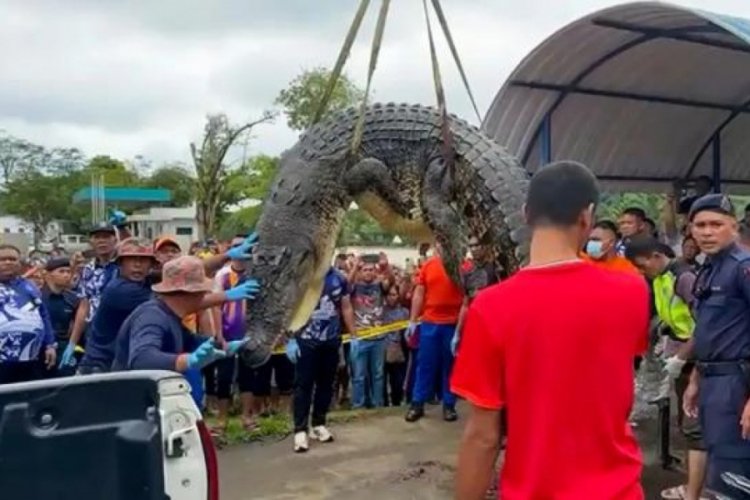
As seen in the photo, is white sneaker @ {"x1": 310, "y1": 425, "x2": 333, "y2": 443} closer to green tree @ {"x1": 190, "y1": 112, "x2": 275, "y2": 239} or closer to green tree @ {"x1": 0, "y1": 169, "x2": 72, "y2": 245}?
green tree @ {"x1": 190, "y1": 112, "x2": 275, "y2": 239}

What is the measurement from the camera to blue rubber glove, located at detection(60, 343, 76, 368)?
6965 millimetres

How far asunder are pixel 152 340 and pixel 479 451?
214 centimetres

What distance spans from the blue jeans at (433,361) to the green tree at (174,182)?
158ft

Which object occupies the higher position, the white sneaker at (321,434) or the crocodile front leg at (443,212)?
the crocodile front leg at (443,212)

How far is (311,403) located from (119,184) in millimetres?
52247

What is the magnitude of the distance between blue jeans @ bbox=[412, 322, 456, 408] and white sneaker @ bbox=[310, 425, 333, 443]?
0.98 m

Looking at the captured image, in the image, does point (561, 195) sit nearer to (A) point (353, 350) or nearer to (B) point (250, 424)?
(B) point (250, 424)

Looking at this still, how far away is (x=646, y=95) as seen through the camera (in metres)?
11.4

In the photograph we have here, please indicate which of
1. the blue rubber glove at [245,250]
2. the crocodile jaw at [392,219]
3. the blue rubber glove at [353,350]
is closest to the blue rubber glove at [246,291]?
the blue rubber glove at [245,250]

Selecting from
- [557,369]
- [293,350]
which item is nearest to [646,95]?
[293,350]

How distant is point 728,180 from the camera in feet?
43.7

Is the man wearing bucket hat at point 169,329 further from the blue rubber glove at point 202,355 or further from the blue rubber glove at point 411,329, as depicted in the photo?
the blue rubber glove at point 411,329

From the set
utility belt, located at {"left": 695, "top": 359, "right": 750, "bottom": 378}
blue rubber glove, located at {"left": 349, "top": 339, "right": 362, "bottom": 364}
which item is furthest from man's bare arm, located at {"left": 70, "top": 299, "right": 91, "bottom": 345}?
utility belt, located at {"left": 695, "top": 359, "right": 750, "bottom": 378}

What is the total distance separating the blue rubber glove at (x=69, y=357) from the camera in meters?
6.96
